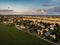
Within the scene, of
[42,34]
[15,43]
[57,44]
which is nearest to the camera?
[57,44]

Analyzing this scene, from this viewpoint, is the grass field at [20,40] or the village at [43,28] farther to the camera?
the village at [43,28]

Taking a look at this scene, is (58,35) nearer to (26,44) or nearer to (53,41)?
(53,41)

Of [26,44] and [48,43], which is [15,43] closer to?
[26,44]

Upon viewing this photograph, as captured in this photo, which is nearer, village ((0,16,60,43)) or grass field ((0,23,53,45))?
grass field ((0,23,53,45))

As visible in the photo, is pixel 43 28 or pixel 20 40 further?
pixel 43 28

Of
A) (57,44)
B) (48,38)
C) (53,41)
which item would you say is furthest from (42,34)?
(57,44)

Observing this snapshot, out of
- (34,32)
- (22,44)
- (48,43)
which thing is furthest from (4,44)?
(34,32)

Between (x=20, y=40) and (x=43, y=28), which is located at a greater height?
(x=20, y=40)

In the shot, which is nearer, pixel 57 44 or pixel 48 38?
pixel 57 44

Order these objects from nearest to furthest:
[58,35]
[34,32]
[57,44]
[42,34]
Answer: [57,44] → [58,35] → [42,34] → [34,32]
